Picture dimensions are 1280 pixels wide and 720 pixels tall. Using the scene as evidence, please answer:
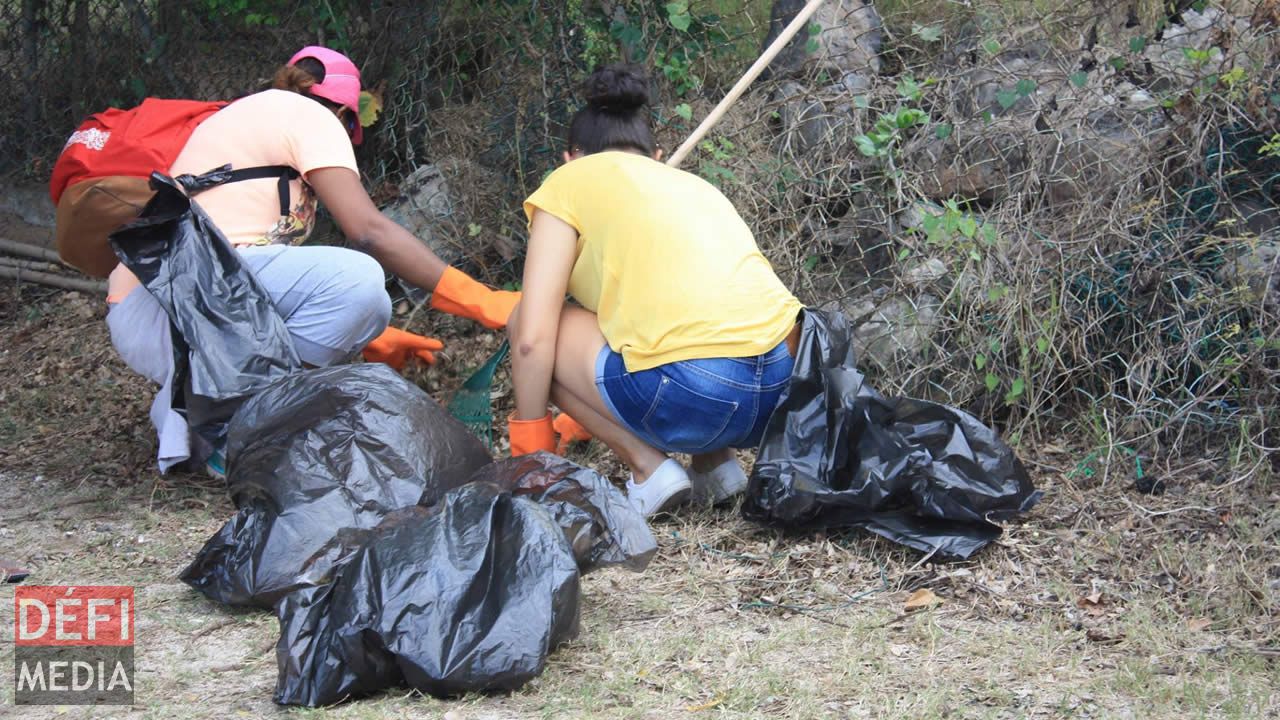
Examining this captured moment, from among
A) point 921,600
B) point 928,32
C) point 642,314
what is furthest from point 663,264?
point 928,32

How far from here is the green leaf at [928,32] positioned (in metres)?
4.30

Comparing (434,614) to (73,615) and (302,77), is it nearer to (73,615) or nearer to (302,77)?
(73,615)

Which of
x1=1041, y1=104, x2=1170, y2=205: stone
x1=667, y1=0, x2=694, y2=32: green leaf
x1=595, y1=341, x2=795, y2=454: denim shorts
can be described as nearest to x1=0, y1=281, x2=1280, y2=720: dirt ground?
x1=595, y1=341, x2=795, y2=454: denim shorts

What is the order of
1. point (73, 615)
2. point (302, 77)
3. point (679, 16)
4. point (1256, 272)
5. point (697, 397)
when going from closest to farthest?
point (73, 615)
point (697, 397)
point (1256, 272)
point (302, 77)
point (679, 16)

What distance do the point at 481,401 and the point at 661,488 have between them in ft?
2.75

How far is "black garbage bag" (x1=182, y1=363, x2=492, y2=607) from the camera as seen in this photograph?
2.66m

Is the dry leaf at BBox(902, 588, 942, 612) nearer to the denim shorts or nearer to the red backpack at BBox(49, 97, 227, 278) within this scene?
the denim shorts

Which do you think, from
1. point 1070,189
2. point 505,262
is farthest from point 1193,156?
point 505,262

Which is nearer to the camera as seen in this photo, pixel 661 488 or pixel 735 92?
pixel 661 488

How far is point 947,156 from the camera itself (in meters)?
4.16

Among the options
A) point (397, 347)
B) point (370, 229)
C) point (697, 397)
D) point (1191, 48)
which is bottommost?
point (397, 347)

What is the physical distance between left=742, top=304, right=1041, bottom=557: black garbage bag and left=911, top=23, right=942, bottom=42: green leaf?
1.68 meters

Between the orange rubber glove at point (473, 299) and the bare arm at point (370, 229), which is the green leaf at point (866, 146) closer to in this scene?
the orange rubber glove at point (473, 299)

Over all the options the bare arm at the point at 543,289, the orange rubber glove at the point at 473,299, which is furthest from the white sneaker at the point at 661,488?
the orange rubber glove at the point at 473,299
